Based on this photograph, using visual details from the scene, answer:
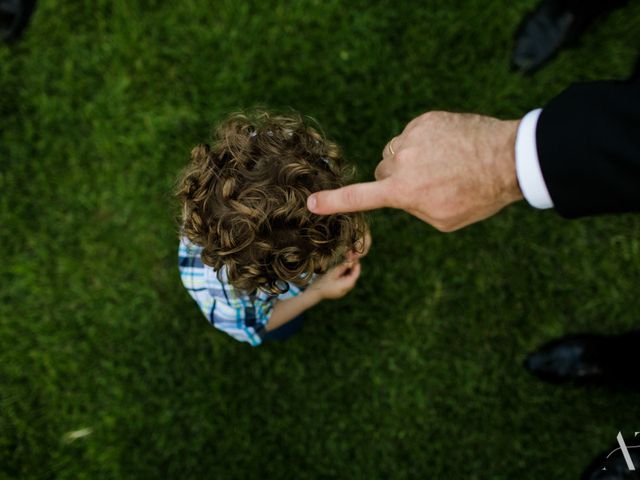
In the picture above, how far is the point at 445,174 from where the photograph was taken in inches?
64.1

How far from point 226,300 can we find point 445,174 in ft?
3.22

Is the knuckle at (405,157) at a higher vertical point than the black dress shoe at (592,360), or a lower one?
higher

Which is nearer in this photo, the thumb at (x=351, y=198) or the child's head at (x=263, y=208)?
the thumb at (x=351, y=198)

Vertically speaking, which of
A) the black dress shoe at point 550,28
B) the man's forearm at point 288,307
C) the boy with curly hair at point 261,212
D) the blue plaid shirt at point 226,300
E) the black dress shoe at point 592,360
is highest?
the black dress shoe at point 550,28

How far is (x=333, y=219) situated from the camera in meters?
1.88

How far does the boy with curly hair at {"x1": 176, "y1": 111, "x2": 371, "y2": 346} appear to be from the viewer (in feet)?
5.74

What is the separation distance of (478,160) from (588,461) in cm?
210

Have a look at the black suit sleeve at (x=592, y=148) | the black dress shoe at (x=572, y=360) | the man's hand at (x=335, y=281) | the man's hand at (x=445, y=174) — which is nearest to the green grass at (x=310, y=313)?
the black dress shoe at (x=572, y=360)

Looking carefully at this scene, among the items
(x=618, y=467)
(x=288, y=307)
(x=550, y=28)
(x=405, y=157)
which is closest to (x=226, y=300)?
(x=288, y=307)

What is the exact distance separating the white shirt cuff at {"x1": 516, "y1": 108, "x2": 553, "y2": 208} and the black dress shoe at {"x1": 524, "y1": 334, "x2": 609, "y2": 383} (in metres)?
1.49

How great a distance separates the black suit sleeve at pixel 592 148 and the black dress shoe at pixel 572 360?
57.8 inches

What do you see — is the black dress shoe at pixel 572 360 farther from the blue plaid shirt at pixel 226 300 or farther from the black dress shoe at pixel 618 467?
the blue plaid shirt at pixel 226 300

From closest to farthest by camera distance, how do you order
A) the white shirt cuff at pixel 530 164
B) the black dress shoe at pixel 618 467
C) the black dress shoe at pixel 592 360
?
the white shirt cuff at pixel 530 164 < the black dress shoe at pixel 618 467 < the black dress shoe at pixel 592 360

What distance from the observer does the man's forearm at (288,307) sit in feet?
7.31
